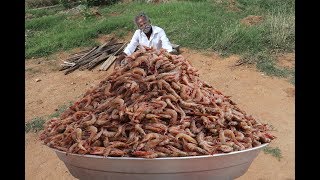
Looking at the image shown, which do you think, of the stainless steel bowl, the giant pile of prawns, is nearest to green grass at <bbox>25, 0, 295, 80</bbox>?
the giant pile of prawns

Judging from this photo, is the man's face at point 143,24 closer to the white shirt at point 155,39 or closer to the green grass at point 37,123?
the white shirt at point 155,39

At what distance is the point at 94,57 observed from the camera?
10.9 metres

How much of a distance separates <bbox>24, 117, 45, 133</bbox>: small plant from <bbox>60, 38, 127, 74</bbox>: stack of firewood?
2.36 m

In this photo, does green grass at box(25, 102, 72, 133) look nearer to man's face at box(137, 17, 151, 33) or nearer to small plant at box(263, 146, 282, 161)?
man's face at box(137, 17, 151, 33)

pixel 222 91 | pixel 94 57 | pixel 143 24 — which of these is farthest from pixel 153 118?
pixel 94 57

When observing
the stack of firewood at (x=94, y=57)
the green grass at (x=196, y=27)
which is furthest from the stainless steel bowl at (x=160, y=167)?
the stack of firewood at (x=94, y=57)

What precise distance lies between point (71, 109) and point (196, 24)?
8351 millimetres

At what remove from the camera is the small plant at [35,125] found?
7973 mm

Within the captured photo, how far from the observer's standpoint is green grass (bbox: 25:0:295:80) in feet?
33.2

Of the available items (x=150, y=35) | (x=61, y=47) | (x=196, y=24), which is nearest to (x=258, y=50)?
(x=196, y=24)

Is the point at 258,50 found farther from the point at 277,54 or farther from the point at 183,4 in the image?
the point at 183,4

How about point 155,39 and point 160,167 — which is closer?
point 160,167

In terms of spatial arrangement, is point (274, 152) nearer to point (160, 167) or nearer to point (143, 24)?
point (143, 24)

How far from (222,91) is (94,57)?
12.2 ft
